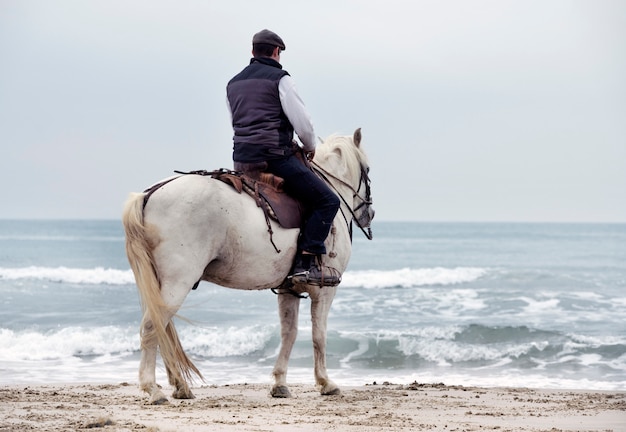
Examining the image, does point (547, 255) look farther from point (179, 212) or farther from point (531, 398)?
point (179, 212)

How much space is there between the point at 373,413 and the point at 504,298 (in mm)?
12975

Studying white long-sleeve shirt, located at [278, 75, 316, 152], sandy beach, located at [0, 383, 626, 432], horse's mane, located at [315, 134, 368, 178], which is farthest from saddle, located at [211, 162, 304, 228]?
sandy beach, located at [0, 383, 626, 432]

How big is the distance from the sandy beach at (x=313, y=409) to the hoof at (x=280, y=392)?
0.09 metres

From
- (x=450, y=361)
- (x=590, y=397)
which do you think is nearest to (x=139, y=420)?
(x=590, y=397)

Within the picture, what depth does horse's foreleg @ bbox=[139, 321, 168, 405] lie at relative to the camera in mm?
5801

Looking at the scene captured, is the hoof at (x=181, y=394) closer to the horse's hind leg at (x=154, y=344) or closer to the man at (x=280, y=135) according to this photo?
the horse's hind leg at (x=154, y=344)

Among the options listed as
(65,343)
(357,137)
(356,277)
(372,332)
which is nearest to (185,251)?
(357,137)

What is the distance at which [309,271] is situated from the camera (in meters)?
6.39

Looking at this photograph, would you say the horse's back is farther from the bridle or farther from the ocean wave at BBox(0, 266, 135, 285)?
the ocean wave at BBox(0, 266, 135, 285)

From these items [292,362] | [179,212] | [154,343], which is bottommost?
[292,362]

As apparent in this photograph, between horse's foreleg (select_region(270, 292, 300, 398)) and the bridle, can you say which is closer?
horse's foreleg (select_region(270, 292, 300, 398))

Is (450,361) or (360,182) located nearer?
(360,182)

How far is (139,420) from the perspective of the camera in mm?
5289

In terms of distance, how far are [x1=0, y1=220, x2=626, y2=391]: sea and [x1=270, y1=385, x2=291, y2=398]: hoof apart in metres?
1.08
